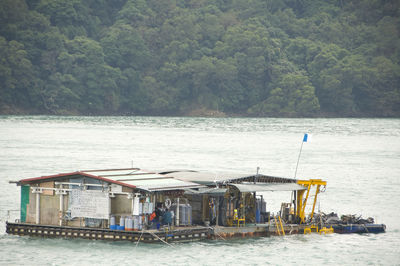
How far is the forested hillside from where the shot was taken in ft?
497

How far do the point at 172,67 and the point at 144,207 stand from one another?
435ft

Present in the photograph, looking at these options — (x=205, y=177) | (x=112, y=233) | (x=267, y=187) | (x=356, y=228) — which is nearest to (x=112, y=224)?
(x=112, y=233)

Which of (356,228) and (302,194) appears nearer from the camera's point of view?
(302,194)

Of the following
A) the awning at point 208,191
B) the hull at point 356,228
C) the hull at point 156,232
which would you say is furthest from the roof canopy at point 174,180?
the hull at point 356,228

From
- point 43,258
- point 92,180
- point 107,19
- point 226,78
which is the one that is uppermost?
point 107,19

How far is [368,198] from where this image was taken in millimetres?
51406

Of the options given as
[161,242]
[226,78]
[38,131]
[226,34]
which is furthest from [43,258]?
[226,34]

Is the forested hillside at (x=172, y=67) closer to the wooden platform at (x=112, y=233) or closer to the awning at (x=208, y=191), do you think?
the wooden platform at (x=112, y=233)

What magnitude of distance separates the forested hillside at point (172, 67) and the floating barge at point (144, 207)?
388 ft

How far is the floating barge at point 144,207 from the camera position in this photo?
98.0ft

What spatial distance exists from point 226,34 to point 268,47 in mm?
11555

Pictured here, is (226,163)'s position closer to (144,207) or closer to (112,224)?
(144,207)

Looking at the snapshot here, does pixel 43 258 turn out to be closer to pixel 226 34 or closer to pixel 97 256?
pixel 97 256

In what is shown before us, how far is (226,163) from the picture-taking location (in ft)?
240
